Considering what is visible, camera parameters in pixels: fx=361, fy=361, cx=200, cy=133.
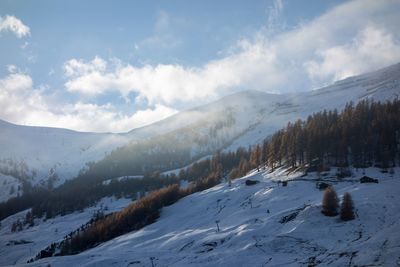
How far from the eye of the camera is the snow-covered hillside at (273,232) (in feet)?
155

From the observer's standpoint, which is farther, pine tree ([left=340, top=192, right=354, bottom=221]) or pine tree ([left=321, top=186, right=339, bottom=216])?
pine tree ([left=321, top=186, right=339, bottom=216])

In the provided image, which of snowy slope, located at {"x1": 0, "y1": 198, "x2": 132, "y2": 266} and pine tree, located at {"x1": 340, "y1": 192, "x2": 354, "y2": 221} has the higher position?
pine tree, located at {"x1": 340, "y1": 192, "x2": 354, "y2": 221}

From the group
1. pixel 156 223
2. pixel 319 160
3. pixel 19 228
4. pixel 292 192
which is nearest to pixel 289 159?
pixel 319 160

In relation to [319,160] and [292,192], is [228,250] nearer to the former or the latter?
[292,192]

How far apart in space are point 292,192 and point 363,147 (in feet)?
112

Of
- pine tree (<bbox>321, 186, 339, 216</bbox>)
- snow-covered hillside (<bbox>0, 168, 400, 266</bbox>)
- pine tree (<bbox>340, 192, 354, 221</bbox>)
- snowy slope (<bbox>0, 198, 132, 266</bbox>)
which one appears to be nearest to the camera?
snow-covered hillside (<bbox>0, 168, 400, 266</bbox>)

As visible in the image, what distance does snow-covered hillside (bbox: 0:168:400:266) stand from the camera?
47219 mm

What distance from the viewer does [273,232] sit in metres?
61.4

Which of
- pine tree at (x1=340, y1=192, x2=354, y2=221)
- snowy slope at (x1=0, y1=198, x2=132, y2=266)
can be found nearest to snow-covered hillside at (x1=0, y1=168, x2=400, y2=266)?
pine tree at (x1=340, y1=192, x2=354, y2=221)

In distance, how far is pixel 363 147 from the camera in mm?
108000

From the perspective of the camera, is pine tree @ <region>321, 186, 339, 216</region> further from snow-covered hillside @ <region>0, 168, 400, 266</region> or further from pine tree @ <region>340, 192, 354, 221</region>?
pine tree @ <region>340, 192, 354, 221</region>

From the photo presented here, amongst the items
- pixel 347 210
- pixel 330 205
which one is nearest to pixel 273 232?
pixel 330 205

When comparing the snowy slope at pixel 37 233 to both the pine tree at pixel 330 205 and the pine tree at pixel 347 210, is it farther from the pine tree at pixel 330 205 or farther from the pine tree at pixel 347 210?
the pine tree at pixel 347 210

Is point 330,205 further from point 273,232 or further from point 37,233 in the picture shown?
point 37,233
